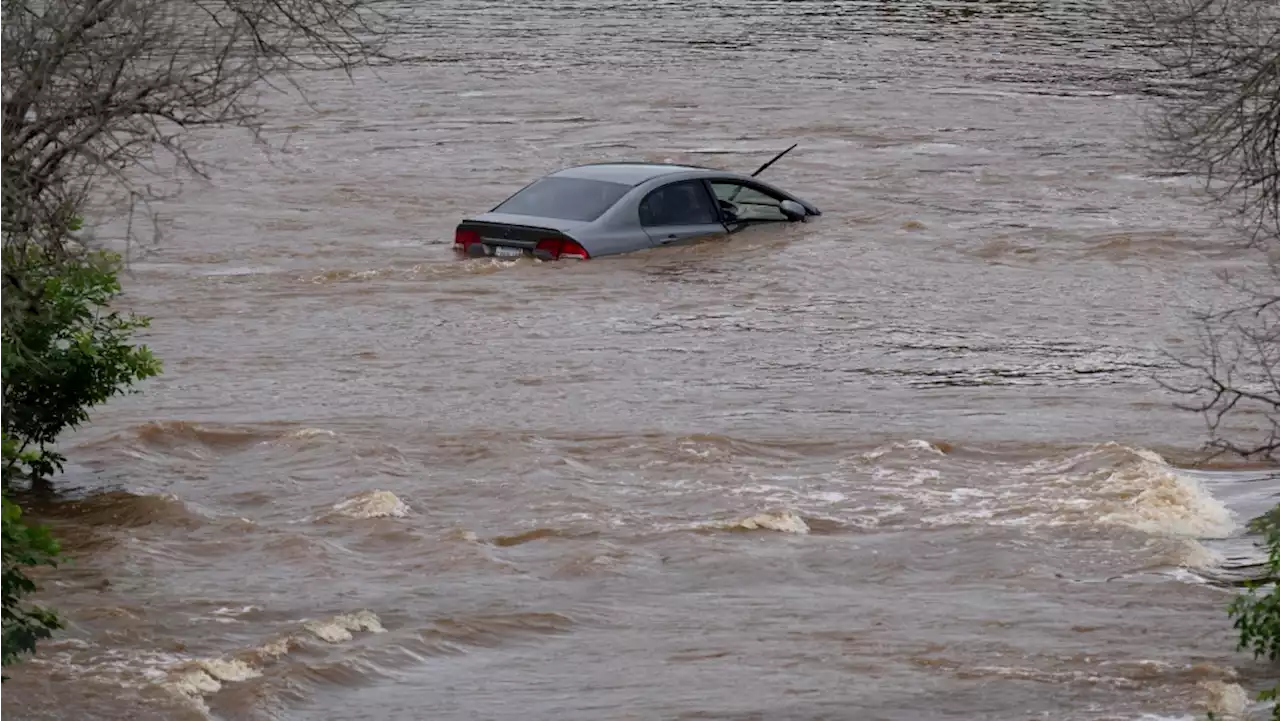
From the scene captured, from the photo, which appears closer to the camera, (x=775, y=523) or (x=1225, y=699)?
(x=1225, y=699)

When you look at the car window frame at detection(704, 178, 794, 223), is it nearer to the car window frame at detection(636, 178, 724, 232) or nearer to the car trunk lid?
the car window frame at detection(636, 178, 724, 232)

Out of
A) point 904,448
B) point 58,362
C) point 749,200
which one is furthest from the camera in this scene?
point 749,200

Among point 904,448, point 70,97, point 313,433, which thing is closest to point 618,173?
point 313,433

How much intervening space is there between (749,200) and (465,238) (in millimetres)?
3491

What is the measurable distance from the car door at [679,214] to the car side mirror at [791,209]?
1.29 meters

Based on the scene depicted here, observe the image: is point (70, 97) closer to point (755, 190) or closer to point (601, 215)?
point (601, 215)

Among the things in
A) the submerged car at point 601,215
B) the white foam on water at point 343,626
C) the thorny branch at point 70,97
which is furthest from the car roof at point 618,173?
the thorny branch at point 70,97

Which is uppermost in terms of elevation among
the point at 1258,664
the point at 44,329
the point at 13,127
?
the point at 13,127

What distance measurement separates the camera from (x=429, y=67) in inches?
1599

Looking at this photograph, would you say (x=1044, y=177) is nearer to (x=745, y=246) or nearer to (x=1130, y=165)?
(x=1130, y=165)

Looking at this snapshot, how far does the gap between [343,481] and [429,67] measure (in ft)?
91.1

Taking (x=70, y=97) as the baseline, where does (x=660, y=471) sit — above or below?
below

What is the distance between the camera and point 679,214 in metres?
21.0

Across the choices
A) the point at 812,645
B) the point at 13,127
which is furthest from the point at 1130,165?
the point at 13,127
